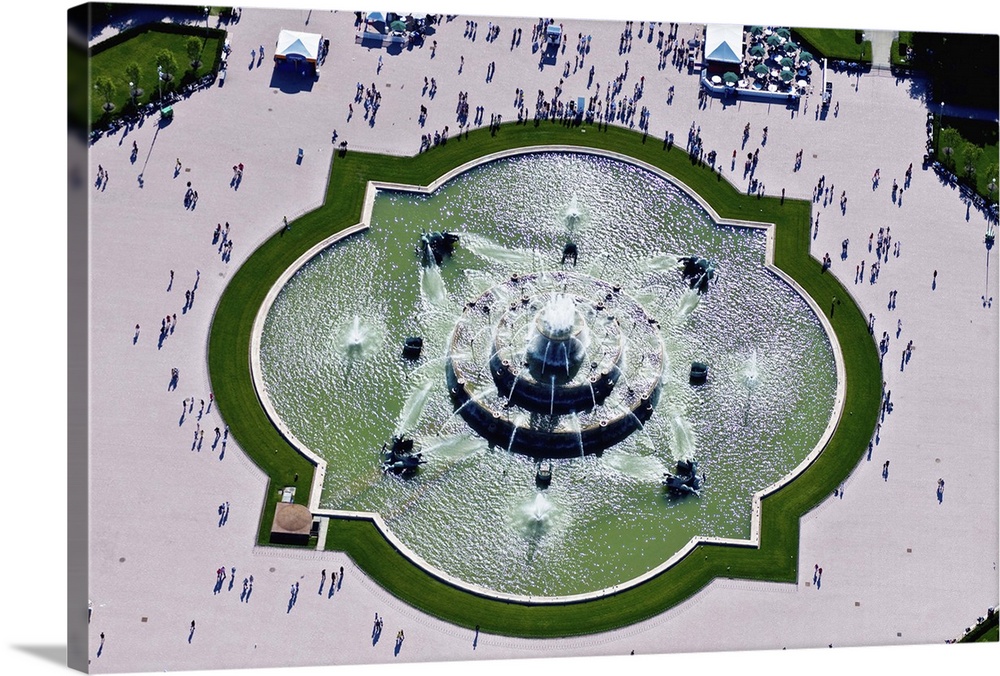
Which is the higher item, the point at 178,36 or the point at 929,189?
the point at 178,36

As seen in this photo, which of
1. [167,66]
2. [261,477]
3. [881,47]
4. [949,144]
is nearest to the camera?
[261,477]

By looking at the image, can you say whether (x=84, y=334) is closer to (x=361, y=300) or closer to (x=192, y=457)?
(x=192, y=457)

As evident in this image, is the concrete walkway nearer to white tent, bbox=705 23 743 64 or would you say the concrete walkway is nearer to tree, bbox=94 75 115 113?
white tent, bbox=705 23 743 64

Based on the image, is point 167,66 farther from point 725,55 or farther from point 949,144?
point 949,144

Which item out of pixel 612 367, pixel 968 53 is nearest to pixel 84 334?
pixel 612 367

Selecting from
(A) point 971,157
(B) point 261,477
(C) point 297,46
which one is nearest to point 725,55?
(A) point 971,157

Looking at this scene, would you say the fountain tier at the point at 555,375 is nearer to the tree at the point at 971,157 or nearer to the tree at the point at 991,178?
the tree at the point at 971,157

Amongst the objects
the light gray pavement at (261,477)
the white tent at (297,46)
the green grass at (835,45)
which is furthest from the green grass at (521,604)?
the green grass at (835,45)
